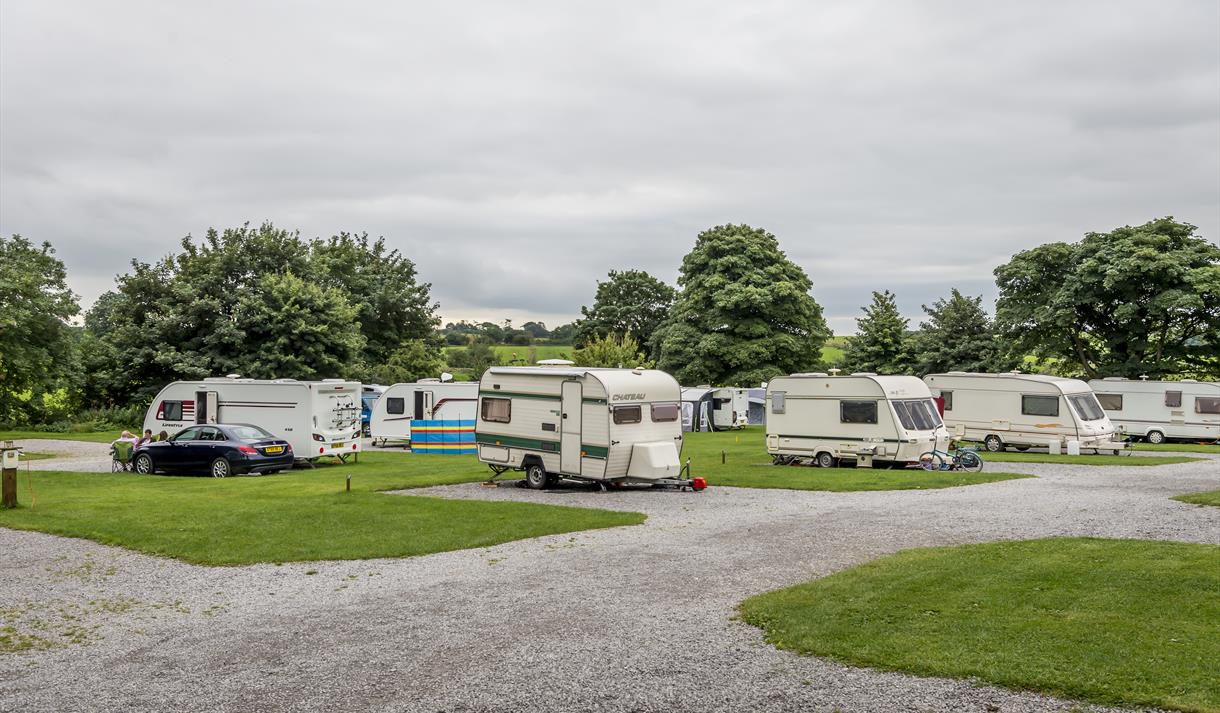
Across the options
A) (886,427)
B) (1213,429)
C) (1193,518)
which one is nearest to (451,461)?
(886,427)

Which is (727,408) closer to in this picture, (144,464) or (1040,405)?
(1040,405)

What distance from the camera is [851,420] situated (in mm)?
26562

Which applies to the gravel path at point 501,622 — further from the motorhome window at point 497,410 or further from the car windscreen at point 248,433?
the car windscreen at point 248,433

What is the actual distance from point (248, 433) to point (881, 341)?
3975 cm

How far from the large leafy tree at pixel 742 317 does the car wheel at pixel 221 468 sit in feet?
103

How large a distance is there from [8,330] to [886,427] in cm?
2885

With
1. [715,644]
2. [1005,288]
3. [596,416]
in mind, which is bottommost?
[715,644]

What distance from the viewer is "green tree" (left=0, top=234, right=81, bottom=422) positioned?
3347 cm

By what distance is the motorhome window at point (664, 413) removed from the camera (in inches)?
864

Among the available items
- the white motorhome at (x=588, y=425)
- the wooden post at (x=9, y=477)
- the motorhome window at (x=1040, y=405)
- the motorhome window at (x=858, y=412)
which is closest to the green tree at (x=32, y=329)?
the wooden post at (x=9, y=477)

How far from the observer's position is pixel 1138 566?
11.2 m

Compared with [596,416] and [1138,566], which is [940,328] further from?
[1138,566]

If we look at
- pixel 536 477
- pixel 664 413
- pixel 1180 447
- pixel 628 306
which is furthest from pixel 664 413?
pixel 628 306

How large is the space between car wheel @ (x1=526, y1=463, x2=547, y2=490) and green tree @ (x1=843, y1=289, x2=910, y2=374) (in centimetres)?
3690
